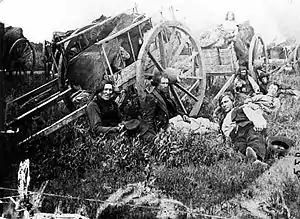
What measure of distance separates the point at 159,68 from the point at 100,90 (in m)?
0.50

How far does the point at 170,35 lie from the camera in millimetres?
4008

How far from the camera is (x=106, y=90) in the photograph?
412cm

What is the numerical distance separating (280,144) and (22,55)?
2.25 meters

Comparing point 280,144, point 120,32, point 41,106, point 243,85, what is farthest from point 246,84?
point 41,106

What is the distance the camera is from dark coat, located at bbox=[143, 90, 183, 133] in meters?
3.97

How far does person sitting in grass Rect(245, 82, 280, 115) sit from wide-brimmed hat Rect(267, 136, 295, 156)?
7.4 inches

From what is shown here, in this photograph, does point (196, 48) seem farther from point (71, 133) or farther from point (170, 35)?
point (71, 133)

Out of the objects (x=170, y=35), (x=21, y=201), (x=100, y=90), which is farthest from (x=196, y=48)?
(x=21, y=201)

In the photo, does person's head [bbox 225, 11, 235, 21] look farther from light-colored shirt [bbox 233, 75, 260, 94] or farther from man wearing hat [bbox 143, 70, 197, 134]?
man wearing hat [bbox 143, 70, 197, 134]

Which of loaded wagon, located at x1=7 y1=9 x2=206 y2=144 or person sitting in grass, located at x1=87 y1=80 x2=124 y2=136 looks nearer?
loaded wagon, located at x1=7 y1=9 x2=206 y2=144

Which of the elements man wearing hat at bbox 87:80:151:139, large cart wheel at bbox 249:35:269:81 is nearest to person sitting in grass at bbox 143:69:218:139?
man wearing hat at bbox 87:80:151:139

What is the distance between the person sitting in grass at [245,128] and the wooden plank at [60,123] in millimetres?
1116

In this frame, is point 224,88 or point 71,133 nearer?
point 224,88

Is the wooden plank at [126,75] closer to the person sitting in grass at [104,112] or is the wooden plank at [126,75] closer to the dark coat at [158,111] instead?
the person sitting in grass at [104,112]
